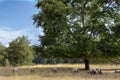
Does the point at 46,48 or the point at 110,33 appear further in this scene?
the point at 46,48

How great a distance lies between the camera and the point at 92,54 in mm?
39562

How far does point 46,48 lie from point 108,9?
933 centimetres

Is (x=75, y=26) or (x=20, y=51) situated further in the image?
(x=20, y=51)

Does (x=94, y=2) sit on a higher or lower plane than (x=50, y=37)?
higher

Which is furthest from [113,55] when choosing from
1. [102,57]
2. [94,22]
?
[94,22]

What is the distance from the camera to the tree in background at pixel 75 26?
1544 inches

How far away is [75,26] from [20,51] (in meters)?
36.2

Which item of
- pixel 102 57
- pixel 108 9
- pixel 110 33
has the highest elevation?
pixel 108 9

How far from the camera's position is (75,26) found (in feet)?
134

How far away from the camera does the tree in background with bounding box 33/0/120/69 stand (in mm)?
39219

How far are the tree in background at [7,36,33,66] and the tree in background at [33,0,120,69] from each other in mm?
33188

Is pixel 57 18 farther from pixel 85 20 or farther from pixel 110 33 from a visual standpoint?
pixel 110 33

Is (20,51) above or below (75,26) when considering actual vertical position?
below

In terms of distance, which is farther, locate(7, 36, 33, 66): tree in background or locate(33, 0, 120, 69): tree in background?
locate(7, 36, 33, 66): tree in background
